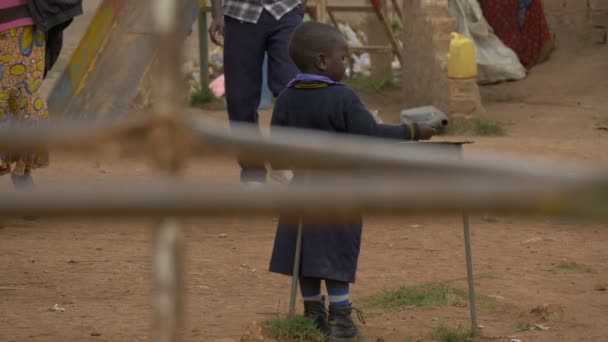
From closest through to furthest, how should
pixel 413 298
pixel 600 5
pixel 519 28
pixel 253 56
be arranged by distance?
pixel 413 298 < pixel 253 56 < pixel 600 5 < pixel 519 28

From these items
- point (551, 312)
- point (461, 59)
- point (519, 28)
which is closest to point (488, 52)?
point (519, 28)

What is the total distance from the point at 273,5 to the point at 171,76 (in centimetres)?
381

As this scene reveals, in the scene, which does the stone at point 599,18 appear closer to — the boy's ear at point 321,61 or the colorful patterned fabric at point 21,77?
the colorful patterned fabric at point 21,77

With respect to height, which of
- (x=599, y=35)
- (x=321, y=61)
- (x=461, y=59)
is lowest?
(x=599, y=35)

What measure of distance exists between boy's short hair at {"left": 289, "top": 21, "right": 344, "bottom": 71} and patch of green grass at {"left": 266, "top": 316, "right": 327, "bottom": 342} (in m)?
0.79

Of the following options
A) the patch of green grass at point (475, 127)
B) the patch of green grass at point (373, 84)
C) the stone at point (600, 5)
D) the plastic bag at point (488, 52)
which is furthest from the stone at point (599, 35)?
the patch of green grass at point (475, 127)

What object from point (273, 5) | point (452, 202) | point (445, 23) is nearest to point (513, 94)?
point (445, 23)

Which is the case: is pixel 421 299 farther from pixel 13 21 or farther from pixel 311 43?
pixel 13 21

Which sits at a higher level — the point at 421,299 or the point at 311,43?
the point at 311,43

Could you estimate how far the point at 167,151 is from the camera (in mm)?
849

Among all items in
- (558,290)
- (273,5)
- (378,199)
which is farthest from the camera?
(273,5)

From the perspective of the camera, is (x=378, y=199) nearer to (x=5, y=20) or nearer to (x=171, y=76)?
(x=171, y=76)

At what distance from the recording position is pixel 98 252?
172 inches

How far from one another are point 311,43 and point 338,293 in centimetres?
78
